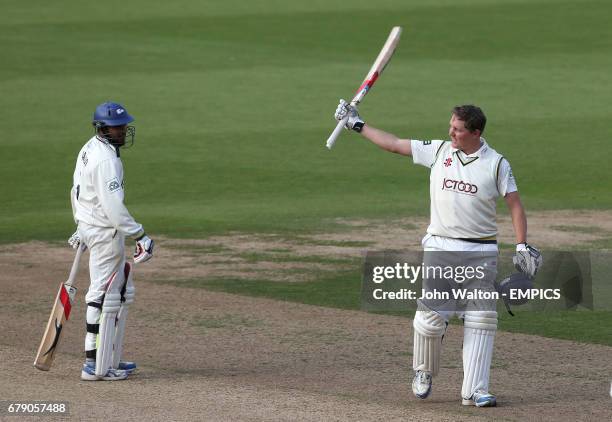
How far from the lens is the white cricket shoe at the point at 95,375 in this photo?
882 cm

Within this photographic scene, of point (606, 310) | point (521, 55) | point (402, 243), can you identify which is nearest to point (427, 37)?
point (521, 55)

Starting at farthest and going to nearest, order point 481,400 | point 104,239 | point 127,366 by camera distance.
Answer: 1. point 127,366
2. point 104,239
3. point 481,400

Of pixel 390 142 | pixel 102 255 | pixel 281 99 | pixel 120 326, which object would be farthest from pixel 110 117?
pixel 281 99

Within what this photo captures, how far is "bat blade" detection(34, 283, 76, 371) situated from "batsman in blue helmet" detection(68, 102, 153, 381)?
0.23 metres

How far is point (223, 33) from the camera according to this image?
29.9 m

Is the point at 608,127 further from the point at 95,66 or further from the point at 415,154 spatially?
the point at 415,154

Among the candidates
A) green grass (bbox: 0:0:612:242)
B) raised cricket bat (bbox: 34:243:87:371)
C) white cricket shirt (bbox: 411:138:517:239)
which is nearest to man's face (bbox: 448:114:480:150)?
white cricket shirt (bbox: 411:138:517:239)

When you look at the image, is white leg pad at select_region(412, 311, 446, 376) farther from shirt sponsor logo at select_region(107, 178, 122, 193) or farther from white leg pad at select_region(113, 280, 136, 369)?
shirt sponsor logo at select_region(107, 178, 122, 193)

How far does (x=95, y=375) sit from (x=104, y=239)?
0.94 metres

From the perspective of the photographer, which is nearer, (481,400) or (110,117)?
(481,400)

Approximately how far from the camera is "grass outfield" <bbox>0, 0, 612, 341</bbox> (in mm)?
16344

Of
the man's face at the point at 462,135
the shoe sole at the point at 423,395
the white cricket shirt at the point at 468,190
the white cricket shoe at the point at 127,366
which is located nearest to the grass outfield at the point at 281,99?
the white cricket shoe at the point at 127,366

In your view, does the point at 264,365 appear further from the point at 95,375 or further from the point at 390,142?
the point at 390,142

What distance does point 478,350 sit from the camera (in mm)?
8102
